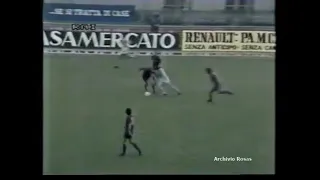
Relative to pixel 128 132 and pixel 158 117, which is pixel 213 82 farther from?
pixel 128 132

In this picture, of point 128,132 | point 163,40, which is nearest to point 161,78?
point 163,40

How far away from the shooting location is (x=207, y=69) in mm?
6285

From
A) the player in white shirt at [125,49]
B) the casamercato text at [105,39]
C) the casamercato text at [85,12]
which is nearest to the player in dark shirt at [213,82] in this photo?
the casamercato text at [105,39]

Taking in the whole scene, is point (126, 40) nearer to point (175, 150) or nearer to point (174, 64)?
point (174, 64)

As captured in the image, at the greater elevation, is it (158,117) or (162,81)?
(162,81)

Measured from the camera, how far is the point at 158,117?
627 centimetres

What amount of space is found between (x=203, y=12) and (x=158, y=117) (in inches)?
47.2

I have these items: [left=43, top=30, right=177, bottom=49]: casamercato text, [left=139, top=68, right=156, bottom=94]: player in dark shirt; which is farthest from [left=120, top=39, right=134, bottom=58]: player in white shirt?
[left=139, top=68, right=156, bottom=94]: player in dark shirt

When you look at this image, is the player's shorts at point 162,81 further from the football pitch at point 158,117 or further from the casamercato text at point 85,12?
the casamercato text at point 85,12

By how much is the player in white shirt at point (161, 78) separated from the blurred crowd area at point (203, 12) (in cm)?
47

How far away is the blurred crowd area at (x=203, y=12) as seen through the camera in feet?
20.5

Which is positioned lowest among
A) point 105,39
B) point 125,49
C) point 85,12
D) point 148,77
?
point 148,77
